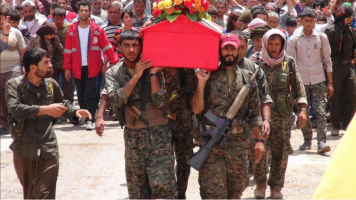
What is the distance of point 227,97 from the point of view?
6.10m

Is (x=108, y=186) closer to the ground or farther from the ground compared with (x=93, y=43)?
closer to the ground

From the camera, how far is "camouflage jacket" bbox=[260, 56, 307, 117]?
737 centimetres

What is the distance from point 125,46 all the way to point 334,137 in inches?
244

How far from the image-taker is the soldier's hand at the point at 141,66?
19.3 ft

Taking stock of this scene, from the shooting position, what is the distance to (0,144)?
1102cm

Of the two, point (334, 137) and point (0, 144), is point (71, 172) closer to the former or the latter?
point (0, 144)

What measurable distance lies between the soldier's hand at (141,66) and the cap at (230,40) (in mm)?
747

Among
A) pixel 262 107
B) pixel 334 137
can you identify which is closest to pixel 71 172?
pixel 262 107

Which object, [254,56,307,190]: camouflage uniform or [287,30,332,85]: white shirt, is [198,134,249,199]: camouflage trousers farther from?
[287,30,332,85]: white shirt

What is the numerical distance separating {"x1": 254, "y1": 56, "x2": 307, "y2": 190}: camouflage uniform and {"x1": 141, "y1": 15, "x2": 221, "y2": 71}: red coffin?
1.70 meters

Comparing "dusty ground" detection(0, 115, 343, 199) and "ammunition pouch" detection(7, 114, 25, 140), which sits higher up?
"ammunition pouch" detection(7, 114, 25, 140)

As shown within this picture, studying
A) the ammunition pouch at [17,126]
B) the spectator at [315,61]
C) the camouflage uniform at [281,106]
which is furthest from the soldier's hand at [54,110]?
the spectator at [315,61]

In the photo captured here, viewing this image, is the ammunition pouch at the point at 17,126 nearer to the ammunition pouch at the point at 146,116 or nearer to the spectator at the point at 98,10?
the ammunition pouch at the point at 146,116

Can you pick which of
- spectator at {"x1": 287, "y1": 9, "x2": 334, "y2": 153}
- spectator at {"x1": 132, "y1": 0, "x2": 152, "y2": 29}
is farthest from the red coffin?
spectator at {"x1": 132, "y1": 0, "x2": 152, "y2": 29}
